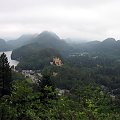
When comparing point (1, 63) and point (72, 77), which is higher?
point (1, 63)

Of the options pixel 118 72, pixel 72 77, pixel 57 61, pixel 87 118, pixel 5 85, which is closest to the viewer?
pixel 87 118

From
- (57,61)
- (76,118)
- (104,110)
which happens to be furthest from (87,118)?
(57,61)

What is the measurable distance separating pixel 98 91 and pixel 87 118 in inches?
259

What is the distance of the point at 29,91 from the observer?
68.8ft

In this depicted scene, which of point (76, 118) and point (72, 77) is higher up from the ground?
point (76, 118)

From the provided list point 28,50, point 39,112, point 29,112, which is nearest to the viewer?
point 29,112

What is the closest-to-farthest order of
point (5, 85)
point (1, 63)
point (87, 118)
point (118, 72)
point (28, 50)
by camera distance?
point (87, 118) < point (5, 85) < point (1, 63) < point (118, 72) < point (28, 50)

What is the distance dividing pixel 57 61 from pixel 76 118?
123027 mm

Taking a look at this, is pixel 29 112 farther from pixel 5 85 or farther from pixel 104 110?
pixel 5 85

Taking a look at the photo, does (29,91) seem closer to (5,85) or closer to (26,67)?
(5,85)

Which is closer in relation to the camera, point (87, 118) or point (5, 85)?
point (87, 118)

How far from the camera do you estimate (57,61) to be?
13788 centimetres

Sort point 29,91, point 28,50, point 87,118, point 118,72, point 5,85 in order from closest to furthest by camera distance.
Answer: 1. point 87,118
2. point 29,91
3. point 5,85
4. point 118,72
5. point 28,50

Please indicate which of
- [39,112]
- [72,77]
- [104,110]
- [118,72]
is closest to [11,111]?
[39,112]
